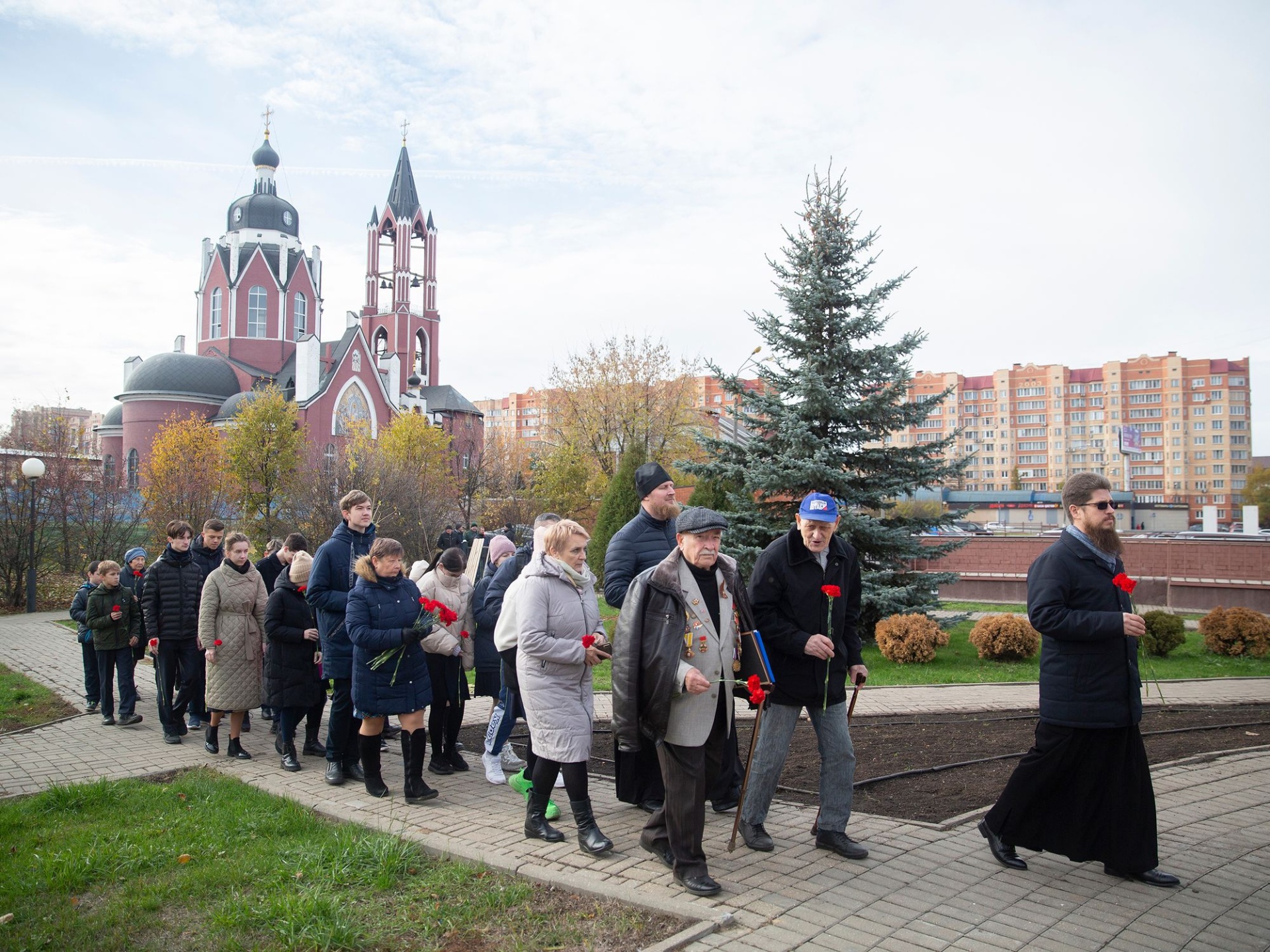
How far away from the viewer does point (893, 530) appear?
13578 mm

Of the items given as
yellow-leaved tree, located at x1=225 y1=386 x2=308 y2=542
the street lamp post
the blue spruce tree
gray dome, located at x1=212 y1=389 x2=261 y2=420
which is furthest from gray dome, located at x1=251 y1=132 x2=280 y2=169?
the blue spruce tree

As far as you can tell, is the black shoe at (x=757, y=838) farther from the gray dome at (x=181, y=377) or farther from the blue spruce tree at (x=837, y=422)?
the gray dome at (x=181, y=377)

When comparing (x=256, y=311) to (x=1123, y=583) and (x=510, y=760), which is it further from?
(x=1123, y=583)

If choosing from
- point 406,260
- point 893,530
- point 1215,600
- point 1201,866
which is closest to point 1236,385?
point 406,260

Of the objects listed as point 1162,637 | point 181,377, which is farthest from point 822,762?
point 181,377

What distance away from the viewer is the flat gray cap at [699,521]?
177 inches

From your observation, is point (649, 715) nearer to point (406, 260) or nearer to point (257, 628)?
point (257, 628)

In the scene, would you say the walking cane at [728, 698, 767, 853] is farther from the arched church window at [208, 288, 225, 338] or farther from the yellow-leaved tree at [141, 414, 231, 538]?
the arched church window at [208, 288, 225, 338]

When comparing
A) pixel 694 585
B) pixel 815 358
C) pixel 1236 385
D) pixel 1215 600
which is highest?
pixel 1236 385

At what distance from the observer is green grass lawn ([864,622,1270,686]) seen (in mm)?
11266

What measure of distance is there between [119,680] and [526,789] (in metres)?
5.42

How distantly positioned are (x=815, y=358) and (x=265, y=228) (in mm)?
57775

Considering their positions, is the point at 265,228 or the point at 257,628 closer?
the point at 257,628

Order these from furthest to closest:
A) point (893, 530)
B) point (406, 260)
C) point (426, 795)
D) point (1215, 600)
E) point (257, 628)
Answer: point (406, 260)
point (1215, 600)
point (893, 530)
point (257, 628)
point (426, 795)
